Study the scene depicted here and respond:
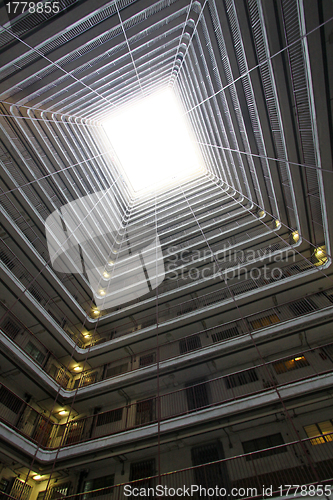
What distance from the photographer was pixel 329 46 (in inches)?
269

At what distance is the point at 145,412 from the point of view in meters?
11.8

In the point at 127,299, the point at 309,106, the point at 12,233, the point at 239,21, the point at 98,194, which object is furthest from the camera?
the point at 98,194

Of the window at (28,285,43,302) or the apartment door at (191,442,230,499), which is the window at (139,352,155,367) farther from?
the window at (28,285,43,302)

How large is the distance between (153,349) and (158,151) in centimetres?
3015

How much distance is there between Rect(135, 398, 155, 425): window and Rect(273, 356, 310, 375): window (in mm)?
5931

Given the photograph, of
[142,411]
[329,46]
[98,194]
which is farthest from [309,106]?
[98,194]

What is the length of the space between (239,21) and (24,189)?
514 inches

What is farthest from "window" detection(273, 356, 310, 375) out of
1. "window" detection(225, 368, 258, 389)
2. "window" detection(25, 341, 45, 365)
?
"window" detection(25, 341, 45, 365)

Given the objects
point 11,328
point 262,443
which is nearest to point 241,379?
point 262,443

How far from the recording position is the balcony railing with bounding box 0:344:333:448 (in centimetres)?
1069

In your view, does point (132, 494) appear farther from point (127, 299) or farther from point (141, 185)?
point (141, 185)

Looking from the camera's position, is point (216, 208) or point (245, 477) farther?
point (216, 208)

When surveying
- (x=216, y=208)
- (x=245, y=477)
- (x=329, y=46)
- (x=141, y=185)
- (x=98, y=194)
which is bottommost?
(x=245, y=477)

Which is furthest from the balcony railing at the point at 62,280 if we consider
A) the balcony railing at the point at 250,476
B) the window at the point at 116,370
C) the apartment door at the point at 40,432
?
the balcony railing at the point at 250,476
